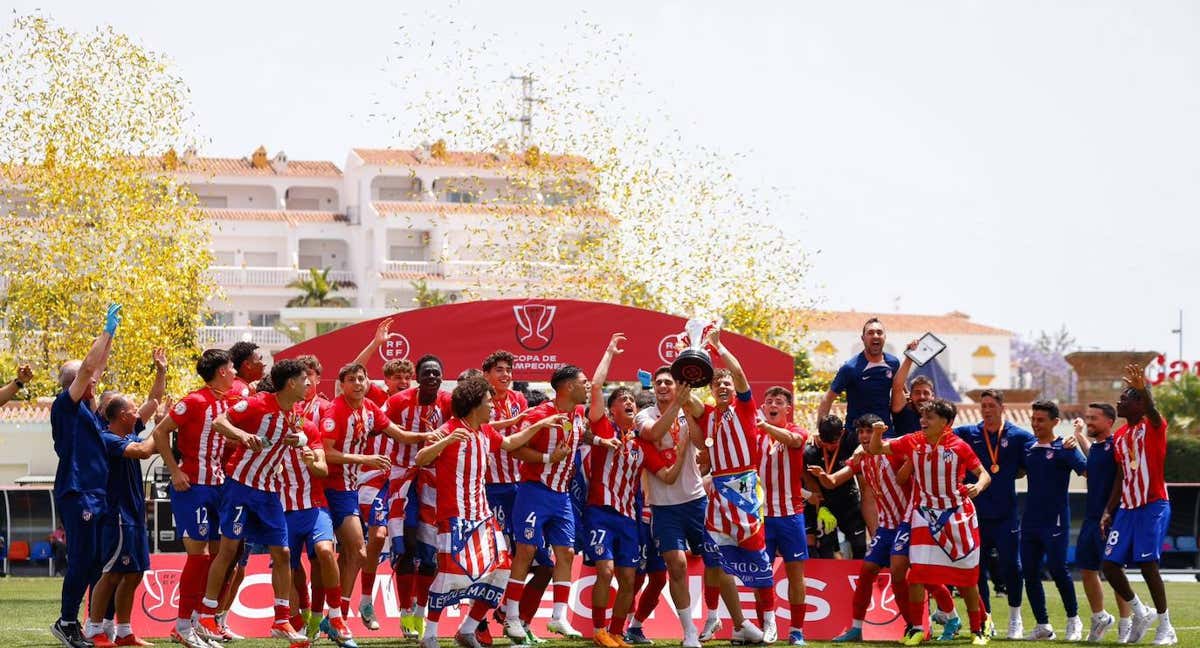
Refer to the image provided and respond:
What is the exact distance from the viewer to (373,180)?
8031cm

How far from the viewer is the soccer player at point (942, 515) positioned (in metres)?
12.3

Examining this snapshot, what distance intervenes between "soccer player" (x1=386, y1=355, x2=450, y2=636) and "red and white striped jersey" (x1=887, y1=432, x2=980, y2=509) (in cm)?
361

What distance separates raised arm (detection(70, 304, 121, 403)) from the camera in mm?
10594

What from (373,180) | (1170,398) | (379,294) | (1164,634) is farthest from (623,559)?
(373,180)

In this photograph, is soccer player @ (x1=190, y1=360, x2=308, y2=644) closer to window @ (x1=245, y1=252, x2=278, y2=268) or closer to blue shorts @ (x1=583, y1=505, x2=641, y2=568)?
blue shorts @ (x1=583, y1=505, x2=641, y2=568)

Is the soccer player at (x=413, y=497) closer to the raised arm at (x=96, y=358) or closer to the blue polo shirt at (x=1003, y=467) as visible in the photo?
the raised arm at (x=96, y=358)

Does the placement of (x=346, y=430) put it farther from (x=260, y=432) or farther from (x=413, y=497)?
(x=260, y=432)

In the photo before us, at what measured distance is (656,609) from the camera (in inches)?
524

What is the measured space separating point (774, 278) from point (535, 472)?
20.4 metres

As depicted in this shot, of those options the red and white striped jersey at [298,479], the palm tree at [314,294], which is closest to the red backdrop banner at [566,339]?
the red and white striped jersey at [298,479]

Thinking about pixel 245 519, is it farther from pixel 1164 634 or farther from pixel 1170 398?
pixel 1170 398

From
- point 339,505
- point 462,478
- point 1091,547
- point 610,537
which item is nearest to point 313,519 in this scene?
point 339,505

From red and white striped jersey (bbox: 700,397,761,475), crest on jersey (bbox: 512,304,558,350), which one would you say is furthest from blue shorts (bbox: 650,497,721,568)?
crest on jersey (bbox: 512,304,558,350)

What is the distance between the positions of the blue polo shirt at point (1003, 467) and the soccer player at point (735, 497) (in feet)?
7.41
